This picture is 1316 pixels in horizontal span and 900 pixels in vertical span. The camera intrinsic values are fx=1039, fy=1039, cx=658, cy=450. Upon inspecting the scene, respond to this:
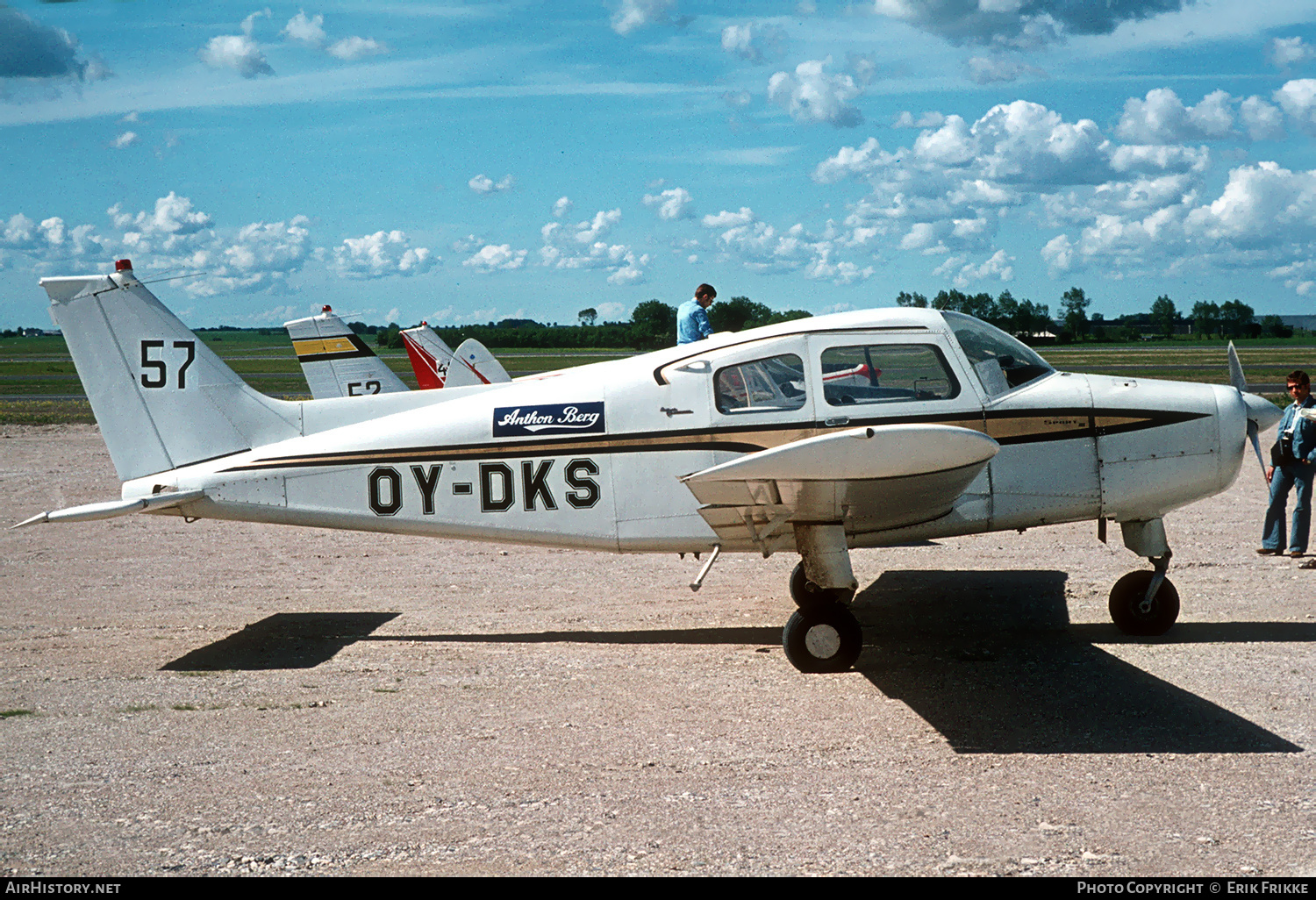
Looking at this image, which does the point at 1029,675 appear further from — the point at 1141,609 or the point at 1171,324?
the point at 1171,324

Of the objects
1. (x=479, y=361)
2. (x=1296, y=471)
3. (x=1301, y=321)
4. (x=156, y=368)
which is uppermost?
(x=1301, y=321)

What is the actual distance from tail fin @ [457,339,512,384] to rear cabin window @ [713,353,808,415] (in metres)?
13.2

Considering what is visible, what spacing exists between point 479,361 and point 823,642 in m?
14.6

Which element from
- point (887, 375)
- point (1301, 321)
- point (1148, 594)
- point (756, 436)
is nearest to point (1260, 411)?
point (1148, 594)

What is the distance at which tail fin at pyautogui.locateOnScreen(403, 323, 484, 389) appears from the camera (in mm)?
20312

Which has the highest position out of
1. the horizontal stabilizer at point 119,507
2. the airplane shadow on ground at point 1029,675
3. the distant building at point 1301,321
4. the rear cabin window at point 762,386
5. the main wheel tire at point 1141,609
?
the distant building at point 1301,321

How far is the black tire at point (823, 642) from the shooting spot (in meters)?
7.40

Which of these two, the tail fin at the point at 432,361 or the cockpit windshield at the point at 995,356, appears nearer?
the cockpit windshield at the point at 995,356

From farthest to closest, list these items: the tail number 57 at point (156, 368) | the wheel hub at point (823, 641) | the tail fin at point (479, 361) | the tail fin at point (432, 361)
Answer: the tail fin at point (479, 361), the tail fin at point (432, 361), the tail number 57 at point (156, 368), the wheel hub at point (823, 641)

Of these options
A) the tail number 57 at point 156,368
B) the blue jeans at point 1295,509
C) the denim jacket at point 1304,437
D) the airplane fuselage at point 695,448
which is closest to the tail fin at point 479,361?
the tail number 57 at point 156,368

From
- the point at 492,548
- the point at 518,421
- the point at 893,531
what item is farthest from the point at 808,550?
the point at 492,548

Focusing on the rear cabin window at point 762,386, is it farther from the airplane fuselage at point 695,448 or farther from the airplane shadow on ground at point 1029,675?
the airplane shadow on ground at point 1029,675

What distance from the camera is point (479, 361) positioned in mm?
20875

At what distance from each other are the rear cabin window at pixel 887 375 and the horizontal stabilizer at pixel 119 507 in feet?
16.7
